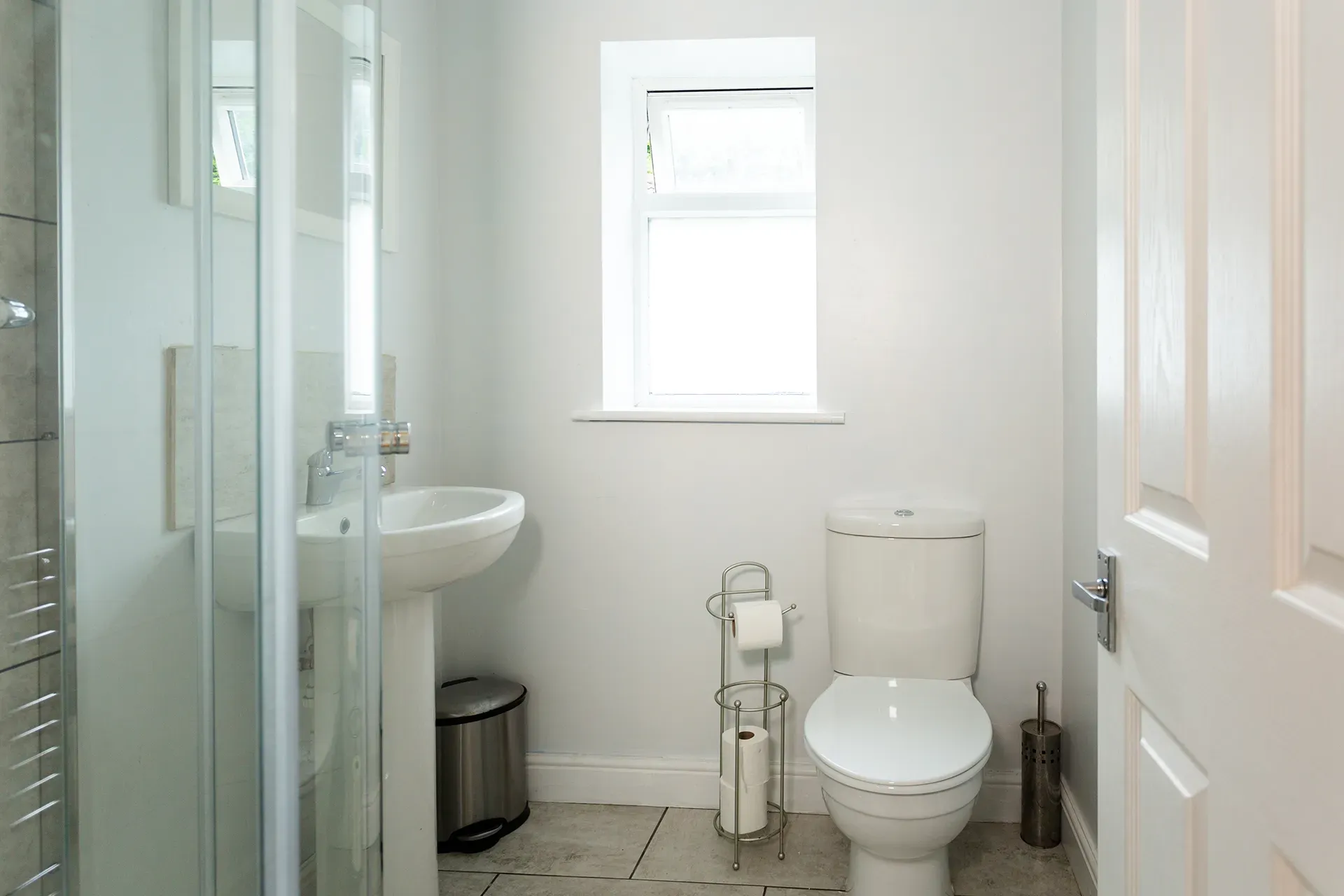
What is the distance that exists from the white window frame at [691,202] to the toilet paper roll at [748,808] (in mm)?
1034

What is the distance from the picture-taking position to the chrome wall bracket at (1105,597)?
86cm

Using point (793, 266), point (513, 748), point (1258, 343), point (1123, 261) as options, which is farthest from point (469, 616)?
point (1258, 343)

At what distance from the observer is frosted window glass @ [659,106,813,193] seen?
2486 millimetres

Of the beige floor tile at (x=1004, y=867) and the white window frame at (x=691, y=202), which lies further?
the white window frame at (x=691, y=202)

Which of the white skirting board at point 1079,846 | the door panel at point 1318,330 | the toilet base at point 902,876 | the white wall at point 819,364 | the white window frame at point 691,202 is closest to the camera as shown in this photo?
the door panel at point 1318,330

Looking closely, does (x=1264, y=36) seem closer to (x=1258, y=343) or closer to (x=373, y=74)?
(x=1258, y=343)

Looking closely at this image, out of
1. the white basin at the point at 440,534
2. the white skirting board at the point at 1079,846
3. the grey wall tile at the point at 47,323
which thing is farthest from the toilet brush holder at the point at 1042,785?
the grey wall tile at the point at 47,323

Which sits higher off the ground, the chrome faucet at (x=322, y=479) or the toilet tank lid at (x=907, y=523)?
the chrome faucet at (x=322, y=479)

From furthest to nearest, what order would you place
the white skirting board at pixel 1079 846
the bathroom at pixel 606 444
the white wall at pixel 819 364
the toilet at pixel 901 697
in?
the white wall at pixel 819 364, the white skirting board at pixel 1079 846, the toilet at pixel 901 697, the bathroom at pixel 606 444

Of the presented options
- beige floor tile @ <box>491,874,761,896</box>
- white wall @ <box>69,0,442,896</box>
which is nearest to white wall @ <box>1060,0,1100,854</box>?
beige floor tile @ <box>491,874,761,896</box>

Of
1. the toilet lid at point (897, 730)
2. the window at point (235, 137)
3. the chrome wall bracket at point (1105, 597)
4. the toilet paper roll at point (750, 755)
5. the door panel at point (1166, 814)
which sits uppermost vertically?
the window at point (235, 137)

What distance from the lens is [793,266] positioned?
2471 millimetres

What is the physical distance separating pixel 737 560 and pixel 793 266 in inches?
35.0

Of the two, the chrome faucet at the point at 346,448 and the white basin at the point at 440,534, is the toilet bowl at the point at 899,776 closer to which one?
the white basin at the point at 440,534
